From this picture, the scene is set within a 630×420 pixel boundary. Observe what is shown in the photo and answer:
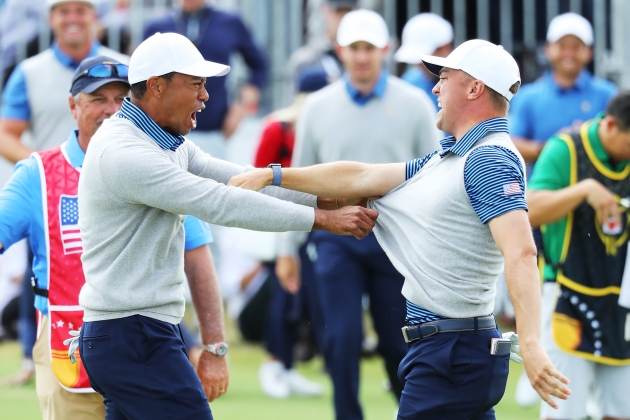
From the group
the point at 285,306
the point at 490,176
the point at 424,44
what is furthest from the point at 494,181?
the point at 424,44

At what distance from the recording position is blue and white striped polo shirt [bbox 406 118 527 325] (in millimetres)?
3867

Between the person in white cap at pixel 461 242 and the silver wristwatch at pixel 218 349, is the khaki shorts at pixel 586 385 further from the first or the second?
the silver wristwatch at pixel 218 349

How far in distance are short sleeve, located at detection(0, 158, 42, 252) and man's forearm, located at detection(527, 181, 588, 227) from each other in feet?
8.34

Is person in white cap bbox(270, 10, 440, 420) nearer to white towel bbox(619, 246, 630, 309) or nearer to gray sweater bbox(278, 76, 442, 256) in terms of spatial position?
gray sweater bbox(278, 76, 442, 256)

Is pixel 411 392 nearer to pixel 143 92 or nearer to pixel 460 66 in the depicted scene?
pixel 460 66

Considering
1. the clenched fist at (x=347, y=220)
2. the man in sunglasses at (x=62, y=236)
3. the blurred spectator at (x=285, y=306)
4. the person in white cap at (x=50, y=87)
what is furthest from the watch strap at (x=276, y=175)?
the blurred spectator at (x=285, y=306)

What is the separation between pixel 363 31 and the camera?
6980 millimetres

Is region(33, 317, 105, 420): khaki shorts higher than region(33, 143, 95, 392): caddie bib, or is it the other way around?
region(33, 143, 95, 392): caddie bib

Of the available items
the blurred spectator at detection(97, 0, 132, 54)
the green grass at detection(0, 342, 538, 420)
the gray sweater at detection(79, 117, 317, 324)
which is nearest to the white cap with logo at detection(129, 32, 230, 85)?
the gray sweater at detection(79, 117, 317, 324)

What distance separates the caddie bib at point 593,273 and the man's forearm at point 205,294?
215 centimetres

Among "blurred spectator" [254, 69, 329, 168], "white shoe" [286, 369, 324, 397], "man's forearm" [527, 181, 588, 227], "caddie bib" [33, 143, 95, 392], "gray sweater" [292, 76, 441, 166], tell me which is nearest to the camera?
"caddie bib" [33, 143, 95, 392]

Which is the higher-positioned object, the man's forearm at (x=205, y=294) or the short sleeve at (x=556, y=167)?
the short sleeve at (x=556, y=167)

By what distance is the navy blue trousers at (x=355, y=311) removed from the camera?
6285 mm

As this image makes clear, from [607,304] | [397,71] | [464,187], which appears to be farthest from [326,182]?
[397,71]
